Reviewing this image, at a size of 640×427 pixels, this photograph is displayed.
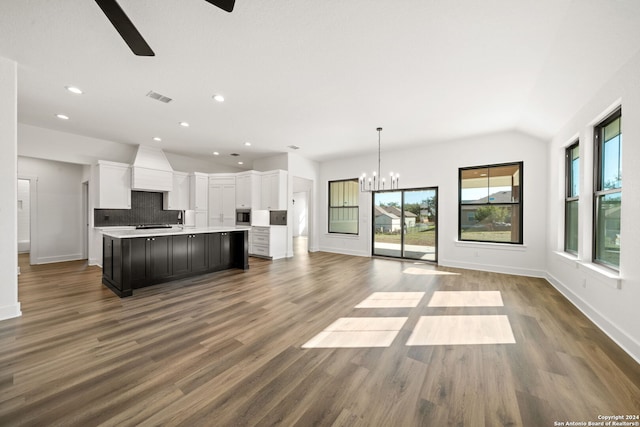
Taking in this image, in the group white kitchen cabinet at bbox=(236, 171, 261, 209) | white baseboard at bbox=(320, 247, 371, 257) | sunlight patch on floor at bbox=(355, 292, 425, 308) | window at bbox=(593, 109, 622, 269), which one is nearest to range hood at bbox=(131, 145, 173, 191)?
white kitchen cabinet at bbox=(236, 171, 261, 209)

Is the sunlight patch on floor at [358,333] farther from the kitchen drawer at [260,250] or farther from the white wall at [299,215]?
the white wall at [299,215]

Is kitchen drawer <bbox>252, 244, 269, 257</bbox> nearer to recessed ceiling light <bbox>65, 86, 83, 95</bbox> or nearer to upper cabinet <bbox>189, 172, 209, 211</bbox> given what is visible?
upper cabinet <bbox>189, 172, 209, 211</bbox>

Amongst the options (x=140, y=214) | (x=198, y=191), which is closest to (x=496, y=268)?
(x=198, y=191)

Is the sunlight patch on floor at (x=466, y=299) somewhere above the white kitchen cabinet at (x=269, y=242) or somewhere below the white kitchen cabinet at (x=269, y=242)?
below

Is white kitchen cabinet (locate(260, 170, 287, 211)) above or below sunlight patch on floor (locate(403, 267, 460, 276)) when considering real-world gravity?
above

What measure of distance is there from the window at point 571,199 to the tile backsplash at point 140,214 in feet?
29.0

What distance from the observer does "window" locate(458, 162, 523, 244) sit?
5.14 m

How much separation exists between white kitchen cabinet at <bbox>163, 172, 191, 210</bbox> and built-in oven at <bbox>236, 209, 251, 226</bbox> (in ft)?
4.68

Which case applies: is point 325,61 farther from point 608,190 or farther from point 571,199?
point 571,199

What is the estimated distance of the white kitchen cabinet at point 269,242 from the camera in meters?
6.58

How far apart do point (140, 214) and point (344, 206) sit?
18.5ft

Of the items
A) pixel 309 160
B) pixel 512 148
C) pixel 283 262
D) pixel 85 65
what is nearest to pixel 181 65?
pixel 85 65

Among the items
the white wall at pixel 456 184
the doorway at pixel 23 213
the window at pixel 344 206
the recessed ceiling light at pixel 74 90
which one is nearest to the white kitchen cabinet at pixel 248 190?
the window at pixel 344 206

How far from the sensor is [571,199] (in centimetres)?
387
